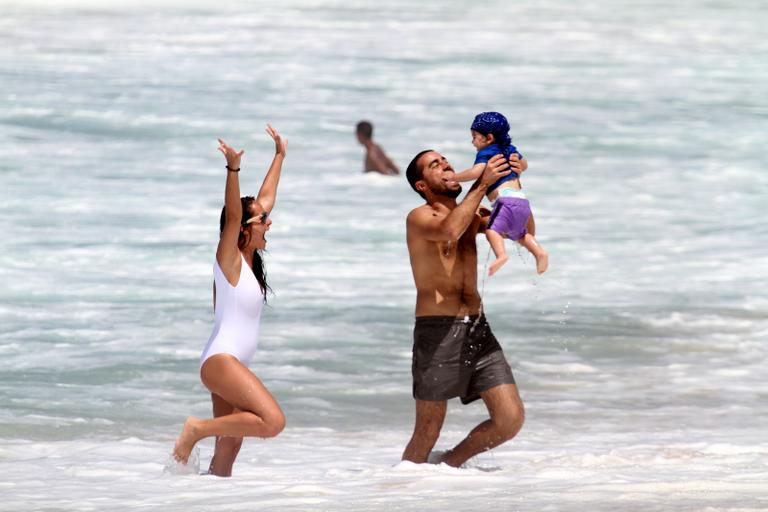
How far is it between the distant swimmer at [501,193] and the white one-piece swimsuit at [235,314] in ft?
3.59

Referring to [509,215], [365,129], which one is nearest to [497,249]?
[509,215]

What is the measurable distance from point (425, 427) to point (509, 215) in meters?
1.10

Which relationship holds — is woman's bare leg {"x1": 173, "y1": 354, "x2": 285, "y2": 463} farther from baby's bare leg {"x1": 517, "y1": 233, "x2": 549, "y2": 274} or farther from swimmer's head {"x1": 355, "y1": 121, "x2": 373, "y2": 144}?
swimmer's head {"x1": 355, "y1": 121, "x2": 373, "y2": 144}

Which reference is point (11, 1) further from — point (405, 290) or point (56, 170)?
point (405, 290)

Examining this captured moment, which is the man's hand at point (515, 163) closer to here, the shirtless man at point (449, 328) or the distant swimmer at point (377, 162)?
the shirtless man at point (449, 328)

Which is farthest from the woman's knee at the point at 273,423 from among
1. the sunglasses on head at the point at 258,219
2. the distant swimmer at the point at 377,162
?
the distant swimmer at the point at 377,162

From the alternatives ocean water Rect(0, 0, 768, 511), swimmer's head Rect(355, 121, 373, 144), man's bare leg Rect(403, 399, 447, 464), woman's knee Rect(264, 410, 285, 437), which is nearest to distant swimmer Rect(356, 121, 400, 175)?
swimmer's head Rect(355, 121, 373, 144)

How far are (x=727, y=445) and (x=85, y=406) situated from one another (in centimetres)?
431

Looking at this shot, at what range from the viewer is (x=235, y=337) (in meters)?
8.26

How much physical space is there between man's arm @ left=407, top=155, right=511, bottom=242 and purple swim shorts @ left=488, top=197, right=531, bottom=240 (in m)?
0.16

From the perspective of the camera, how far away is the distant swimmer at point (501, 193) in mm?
8289

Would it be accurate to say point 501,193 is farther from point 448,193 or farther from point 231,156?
point 231,156

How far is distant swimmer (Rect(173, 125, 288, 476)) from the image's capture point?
809cm

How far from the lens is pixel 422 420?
28.0ft
